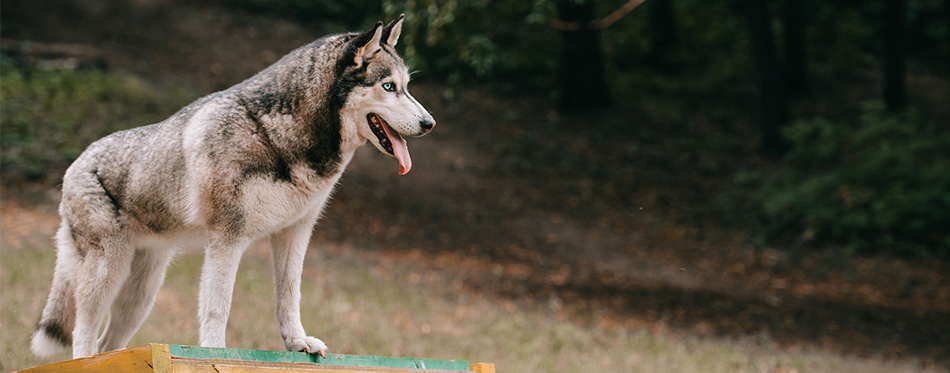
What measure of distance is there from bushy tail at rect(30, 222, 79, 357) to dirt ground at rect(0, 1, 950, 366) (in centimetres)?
745

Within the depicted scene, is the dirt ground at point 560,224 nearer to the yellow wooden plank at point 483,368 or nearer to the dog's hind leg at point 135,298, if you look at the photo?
the yellow wooden plank at point 483,368

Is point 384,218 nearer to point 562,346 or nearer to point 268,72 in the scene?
point 562,346

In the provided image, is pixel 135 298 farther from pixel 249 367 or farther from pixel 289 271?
pixel 249 367

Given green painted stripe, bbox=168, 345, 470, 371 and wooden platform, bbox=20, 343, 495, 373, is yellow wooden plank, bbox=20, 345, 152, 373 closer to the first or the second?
wooden platform, bbox=20, 343, 495, 373

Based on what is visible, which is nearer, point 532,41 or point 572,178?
point 572,178

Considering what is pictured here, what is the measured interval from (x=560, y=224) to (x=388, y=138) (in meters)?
12.3

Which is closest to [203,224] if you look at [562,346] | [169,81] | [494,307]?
[562,346]

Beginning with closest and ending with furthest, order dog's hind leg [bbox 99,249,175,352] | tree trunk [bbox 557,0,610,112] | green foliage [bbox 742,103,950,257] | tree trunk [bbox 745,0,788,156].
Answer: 1. dog's hind leg [bbox 99,249,175,352]
2. green foliage [bbox 742,103,950,257]
3. tree trunk [bbox 745,0,788,156]
4. tree trunk [bbox 557,0,610,112]

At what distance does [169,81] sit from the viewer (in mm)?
19312

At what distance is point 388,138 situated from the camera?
12.0 ft

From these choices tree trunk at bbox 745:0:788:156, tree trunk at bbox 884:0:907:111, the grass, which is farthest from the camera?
tree trunk at bbox 884:0:907:111

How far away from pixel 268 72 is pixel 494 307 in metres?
7.16

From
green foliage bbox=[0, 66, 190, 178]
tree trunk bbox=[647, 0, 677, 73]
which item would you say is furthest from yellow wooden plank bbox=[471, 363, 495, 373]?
→ tree trunk bbox=[647, 0, 677, 73]

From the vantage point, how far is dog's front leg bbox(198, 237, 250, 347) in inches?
144
